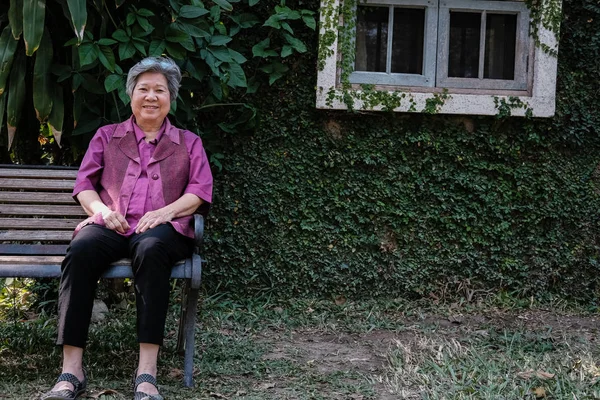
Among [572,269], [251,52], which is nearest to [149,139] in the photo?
[251,52]

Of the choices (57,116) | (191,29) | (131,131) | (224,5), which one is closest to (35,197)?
(57,116)

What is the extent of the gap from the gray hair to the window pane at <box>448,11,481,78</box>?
2.16 metres

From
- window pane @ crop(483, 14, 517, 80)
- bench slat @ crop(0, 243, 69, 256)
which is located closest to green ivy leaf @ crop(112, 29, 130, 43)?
bench slat @ crop(0, 243, 69, 256)

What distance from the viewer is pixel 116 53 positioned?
429 cm

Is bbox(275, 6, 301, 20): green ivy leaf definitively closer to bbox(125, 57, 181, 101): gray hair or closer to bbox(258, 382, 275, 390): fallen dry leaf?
bbox(125, 57, 181, 101): gray hair

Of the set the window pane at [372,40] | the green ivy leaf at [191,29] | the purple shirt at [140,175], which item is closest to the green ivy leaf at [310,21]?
the window pane at [372,40]

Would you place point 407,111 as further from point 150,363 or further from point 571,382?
point 150,363

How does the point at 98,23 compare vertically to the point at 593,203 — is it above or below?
above

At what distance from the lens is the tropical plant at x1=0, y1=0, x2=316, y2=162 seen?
155 inches

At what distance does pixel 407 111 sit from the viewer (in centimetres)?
473

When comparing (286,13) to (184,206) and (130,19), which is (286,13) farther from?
(184,206)

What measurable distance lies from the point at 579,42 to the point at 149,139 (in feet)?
9.63

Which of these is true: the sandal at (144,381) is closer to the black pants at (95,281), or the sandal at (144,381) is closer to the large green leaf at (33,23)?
the black pants at (95,281)

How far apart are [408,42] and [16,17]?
Answer: 2479mm
